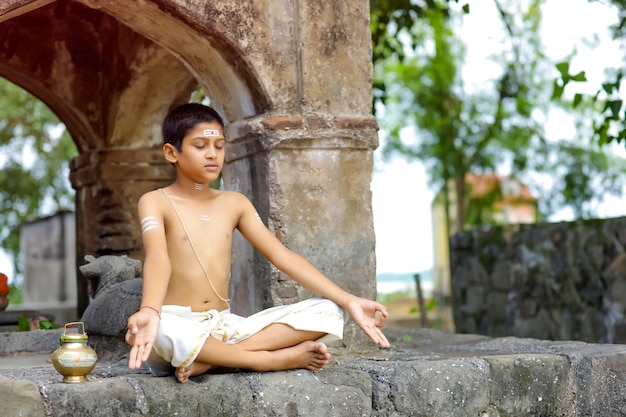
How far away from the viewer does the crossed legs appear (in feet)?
11.7

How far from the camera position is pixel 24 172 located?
59.4ft

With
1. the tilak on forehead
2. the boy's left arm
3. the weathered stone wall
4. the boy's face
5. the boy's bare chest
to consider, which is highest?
the tilak on forehead

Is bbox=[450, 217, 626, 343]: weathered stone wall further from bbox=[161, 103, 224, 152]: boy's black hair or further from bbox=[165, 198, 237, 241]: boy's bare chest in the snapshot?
bbox=[161, 103, 224, 152]: boy's black hair

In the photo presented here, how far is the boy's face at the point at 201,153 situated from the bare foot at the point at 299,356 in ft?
2.42

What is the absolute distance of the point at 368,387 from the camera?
3795 millimetres

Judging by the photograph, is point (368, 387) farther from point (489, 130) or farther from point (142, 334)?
point (489, 130)

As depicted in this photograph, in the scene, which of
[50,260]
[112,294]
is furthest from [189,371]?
[50,260]

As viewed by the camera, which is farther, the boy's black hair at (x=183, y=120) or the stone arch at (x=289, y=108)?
the stone arch at (x=289, y=108)

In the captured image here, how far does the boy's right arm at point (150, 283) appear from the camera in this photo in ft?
10.3

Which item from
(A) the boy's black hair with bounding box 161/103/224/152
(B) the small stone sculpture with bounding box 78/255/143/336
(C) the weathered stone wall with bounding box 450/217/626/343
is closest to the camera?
(A) the boy's black hair with bounding box 161/103/224/152

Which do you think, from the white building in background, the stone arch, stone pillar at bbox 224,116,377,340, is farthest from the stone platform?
the white building in background

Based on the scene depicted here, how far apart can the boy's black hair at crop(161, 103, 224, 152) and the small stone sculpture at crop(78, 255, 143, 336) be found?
0.86 meters

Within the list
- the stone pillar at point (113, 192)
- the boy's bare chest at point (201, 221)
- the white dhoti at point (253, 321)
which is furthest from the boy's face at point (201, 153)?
the stone pillar at point (113, 192)

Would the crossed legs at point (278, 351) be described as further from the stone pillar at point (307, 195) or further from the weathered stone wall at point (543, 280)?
the weathered stone wall at point (543, 280)
